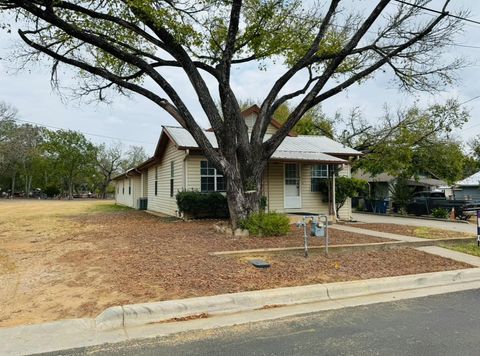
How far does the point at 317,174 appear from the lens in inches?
691

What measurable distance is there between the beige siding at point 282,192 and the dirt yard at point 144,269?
6.42 m

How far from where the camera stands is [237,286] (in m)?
5.48

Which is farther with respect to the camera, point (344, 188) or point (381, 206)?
point (381, 206)

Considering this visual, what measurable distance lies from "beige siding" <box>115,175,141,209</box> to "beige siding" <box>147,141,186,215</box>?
13.9ft

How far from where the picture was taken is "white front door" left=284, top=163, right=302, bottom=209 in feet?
55.1

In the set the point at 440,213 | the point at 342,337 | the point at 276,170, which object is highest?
the point at 276,170

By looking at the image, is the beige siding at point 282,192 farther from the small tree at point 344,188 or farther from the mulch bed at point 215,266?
the mulch bed at point 215,266

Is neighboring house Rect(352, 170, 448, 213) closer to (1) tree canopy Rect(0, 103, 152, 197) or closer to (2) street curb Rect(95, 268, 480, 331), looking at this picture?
(2) street curb Rect(95, 268, 480, 331)

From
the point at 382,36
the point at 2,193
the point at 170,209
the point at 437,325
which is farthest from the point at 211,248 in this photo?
the point at 2,193

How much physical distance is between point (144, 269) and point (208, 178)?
9.39 metres

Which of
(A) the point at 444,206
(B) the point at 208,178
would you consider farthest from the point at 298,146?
(A) the point at 444,206

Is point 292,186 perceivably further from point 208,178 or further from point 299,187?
point 208,178

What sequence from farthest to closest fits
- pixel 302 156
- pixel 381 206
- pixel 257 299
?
pixel 381 206, pixel 302 156, pixel 257 299

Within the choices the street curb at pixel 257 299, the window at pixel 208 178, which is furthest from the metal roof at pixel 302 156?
the street curb at pixel 257 299
